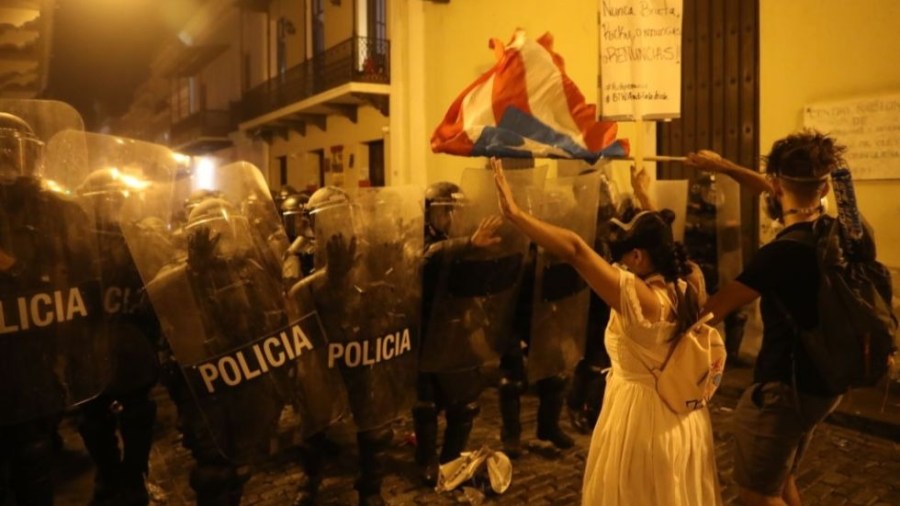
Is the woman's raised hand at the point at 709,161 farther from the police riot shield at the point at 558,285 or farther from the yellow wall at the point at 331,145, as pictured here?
the yellow wall at the point at 331,145

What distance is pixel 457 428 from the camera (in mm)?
4406

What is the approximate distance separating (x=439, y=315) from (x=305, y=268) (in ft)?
2.79

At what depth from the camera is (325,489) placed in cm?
462

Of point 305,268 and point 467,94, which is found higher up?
point 467,94

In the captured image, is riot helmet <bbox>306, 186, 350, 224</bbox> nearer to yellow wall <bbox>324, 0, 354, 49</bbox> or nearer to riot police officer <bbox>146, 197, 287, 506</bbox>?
riot police officer <bbox>146, 197, 287, 506</bbox>

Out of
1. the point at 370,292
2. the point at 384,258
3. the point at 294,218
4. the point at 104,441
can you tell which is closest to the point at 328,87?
the point at 294,218

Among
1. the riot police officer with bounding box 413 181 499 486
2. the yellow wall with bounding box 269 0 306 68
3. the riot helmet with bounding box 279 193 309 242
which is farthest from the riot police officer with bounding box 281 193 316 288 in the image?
the yellow wall with bounding box 269 0 306 68

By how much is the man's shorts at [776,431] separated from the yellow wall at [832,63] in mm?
4607

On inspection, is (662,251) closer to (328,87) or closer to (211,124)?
(328,87)

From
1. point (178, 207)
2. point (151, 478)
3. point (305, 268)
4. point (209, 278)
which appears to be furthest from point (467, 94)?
point (151, 478)

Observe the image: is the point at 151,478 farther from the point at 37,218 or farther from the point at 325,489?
the point at 37,218

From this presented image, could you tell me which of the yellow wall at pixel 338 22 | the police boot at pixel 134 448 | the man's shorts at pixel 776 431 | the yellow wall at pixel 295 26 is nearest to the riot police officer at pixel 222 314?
the police boot at pixel 134 448

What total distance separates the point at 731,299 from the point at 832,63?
5283 millimetres

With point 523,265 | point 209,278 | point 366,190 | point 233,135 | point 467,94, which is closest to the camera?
point 209,278
